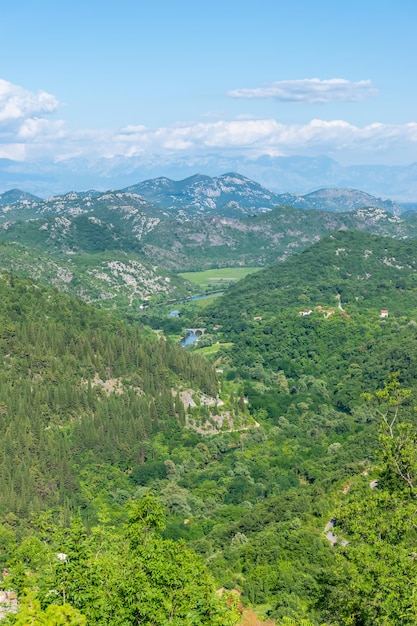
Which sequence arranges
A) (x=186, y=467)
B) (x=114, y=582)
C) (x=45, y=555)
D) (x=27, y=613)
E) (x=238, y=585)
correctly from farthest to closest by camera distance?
(x=186, y=467), (x=238, y=585), (x=45, y=555), (x=114, y=582), (x=27, y=613)

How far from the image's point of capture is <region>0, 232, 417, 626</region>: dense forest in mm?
38406

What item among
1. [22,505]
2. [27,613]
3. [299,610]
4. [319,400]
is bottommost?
[319,400]

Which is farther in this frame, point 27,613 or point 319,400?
point 319,400

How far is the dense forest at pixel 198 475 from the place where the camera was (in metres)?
38.4

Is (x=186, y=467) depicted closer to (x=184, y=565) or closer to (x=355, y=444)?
(x=355, y=444)

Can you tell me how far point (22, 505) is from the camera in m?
95.8

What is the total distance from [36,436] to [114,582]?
81.5 metres

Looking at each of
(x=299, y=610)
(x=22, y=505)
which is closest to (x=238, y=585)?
(x=299, y=610)

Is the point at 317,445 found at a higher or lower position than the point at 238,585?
→ lower

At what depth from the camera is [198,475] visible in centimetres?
11656


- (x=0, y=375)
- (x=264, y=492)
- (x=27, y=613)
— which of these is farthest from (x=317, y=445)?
(x=27, y=613)

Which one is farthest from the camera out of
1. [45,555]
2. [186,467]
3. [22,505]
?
[186,467]

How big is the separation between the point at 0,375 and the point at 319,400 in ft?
255

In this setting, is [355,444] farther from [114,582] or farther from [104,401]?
[114,582]
